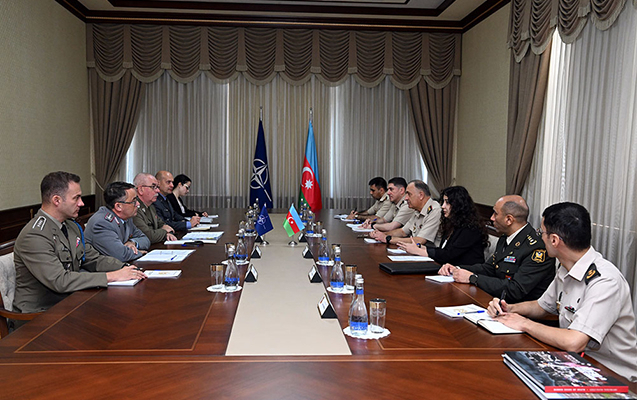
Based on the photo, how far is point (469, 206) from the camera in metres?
4.12

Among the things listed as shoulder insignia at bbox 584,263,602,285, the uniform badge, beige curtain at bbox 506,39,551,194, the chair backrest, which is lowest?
the chair backrest

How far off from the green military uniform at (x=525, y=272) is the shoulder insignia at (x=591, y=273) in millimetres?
760

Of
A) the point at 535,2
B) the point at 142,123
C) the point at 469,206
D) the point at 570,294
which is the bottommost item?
the point at 570,294

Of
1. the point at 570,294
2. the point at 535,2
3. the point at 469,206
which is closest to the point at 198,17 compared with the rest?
the point at 535,2

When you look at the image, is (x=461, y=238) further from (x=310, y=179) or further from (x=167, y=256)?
(x=310, y=179)

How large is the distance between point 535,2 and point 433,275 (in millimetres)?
4019

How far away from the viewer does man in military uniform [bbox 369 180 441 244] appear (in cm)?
502

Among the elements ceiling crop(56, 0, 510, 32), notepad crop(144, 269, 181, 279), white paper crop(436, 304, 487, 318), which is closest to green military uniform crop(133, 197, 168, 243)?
notepad crop(144, 269, 181, 279)

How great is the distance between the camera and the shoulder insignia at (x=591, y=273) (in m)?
2.29

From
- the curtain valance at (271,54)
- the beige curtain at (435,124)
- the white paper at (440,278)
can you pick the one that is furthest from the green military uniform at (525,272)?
the curtain valance at (271,54)

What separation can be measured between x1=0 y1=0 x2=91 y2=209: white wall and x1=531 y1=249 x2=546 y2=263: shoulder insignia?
208 inches

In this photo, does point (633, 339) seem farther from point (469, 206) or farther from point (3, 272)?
point (3, 272)

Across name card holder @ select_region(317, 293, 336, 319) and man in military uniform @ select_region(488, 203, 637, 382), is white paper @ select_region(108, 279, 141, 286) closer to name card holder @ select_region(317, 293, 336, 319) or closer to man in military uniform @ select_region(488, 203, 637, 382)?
name card holder @ select_region(317, 293, 336, 319)

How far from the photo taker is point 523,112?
6.13 m
